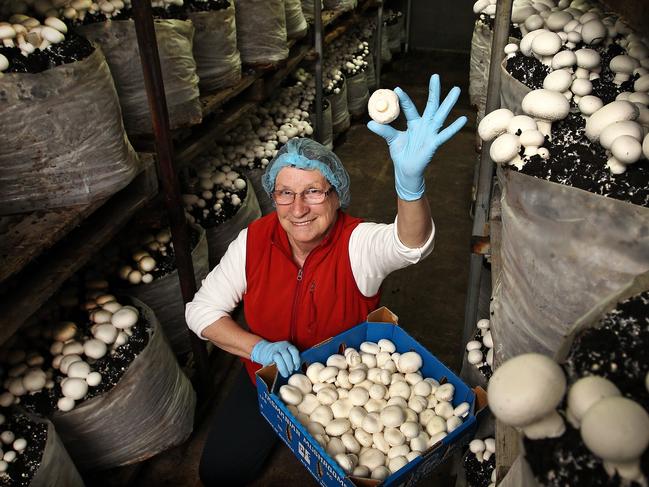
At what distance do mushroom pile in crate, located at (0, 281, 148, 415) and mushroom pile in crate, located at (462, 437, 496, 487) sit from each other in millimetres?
1144

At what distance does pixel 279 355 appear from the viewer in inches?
64.2

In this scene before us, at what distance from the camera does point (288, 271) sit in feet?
5.91

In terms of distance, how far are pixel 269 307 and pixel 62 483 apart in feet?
2.61

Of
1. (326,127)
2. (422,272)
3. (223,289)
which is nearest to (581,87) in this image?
(223,289)

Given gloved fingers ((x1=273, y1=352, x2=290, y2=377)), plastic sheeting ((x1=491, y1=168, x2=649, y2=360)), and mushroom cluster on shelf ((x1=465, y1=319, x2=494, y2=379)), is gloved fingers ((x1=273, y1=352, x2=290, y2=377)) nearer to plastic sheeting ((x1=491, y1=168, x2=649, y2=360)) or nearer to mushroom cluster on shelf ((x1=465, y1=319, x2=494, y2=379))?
mushroom cluster on shelf ((x1=465, y1=319, x2=494, y2=379))

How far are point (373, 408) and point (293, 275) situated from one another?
492 mm

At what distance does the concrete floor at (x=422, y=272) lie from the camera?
2.35 metres

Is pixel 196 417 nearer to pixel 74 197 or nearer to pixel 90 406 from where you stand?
pixel 90 406

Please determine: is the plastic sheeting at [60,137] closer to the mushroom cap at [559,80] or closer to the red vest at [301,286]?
the red vest at [301,286]

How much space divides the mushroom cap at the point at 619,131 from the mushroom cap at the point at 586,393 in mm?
516

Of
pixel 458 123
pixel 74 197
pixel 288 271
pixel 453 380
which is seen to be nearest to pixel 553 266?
pixel 458 123

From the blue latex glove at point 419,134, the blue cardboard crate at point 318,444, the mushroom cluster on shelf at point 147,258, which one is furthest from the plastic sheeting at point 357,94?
the blue latex glove at point 419,134

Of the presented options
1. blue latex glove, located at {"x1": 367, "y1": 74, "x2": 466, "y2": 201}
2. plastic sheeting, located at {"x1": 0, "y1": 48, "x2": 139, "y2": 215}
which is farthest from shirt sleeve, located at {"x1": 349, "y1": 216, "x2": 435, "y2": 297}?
plastic sheeting, located at {"x1": 0, "y1": 48, "x2": 139, "y2": 215}

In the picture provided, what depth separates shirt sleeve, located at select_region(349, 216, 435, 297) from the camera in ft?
5.22
